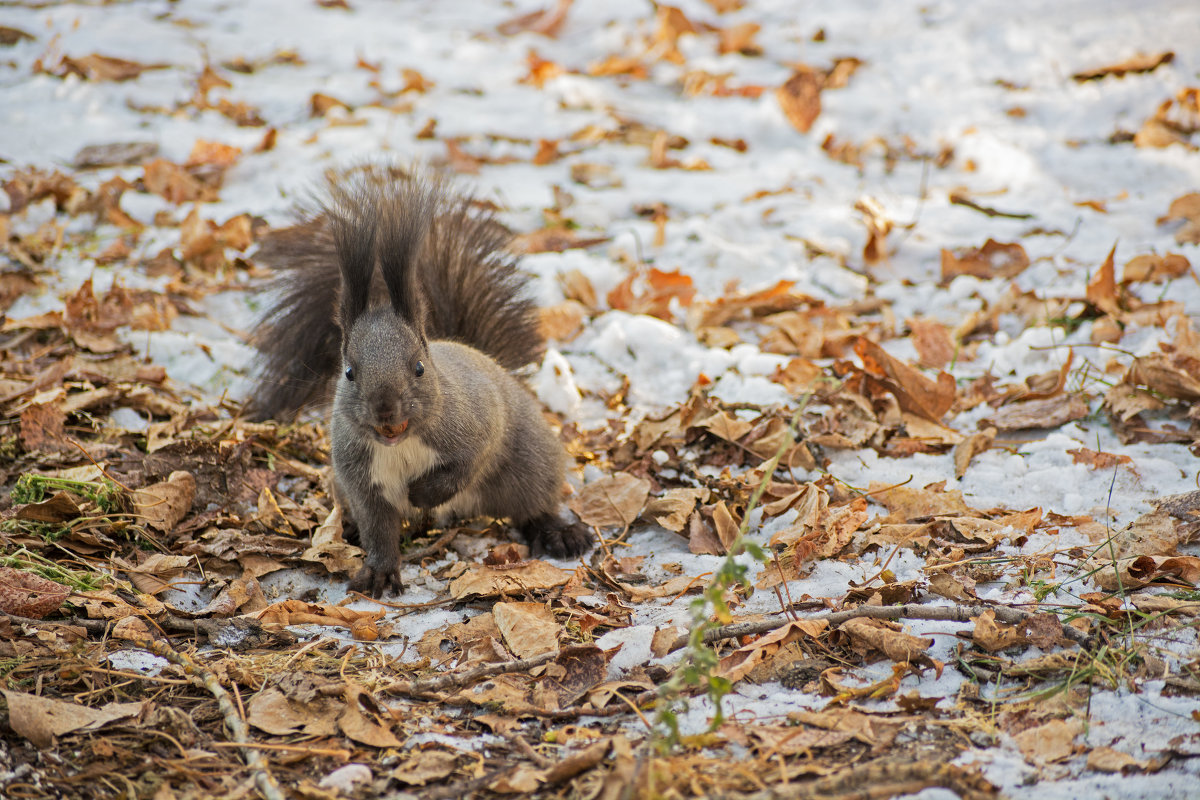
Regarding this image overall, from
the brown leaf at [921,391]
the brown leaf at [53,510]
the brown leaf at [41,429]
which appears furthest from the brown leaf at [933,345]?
the brown leaf at [41,429]

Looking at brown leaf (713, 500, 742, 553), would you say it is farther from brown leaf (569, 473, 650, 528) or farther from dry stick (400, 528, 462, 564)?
dry stick (400, 528, 462, 564)

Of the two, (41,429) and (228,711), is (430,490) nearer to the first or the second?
(228,711)

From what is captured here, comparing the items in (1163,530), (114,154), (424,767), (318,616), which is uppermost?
(114,154)

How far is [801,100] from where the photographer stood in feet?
17.6

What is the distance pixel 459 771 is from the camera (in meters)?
1.68

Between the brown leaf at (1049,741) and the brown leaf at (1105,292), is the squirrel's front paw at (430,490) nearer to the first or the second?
the brown leaf at (1049,741)

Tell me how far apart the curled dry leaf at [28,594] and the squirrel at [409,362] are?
71cm

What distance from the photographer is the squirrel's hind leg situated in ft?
9.32

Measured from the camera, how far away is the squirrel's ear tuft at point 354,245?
2.43 metres

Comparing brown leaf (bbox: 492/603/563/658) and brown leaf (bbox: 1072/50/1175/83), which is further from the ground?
brown leaf (bbox: 1072/50/1175/83)

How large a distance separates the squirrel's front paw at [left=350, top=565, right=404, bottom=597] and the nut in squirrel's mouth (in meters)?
0.38

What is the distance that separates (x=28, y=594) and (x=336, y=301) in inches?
46.4

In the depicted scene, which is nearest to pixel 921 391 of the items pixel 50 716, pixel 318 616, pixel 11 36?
pixel 318 616

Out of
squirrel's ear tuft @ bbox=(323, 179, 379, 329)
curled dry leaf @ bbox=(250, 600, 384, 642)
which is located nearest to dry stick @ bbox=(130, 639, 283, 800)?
curled dry leaf @ bbox=(250, 600, 384, 642)
